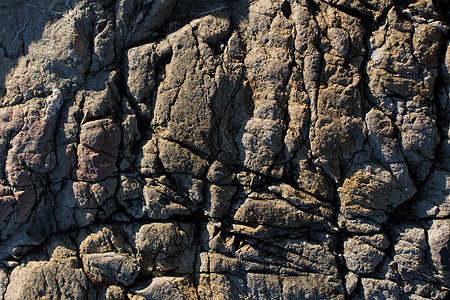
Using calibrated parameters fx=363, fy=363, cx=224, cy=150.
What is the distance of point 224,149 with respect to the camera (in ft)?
10.6

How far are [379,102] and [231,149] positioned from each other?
4.29 feet

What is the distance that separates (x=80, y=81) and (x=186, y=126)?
3.56 ft

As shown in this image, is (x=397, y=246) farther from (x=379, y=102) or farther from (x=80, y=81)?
(x=80, y=81)

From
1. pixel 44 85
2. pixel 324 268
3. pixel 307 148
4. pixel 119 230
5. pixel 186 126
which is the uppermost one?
pixel 44 85

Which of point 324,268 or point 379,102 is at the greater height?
point 379,102

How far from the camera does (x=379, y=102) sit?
9.95 ft

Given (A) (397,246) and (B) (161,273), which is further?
(B) (161,273)

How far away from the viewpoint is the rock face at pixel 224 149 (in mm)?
3012

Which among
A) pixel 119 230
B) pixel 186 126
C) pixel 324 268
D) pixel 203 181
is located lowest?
pixel 324 268

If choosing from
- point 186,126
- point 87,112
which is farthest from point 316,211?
point 87,112

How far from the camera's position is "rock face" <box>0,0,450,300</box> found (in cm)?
301

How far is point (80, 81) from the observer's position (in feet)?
11.0

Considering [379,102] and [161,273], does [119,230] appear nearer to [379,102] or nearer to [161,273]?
[161,273]

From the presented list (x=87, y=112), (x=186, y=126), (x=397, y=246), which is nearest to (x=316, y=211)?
(x=397, y=246)
